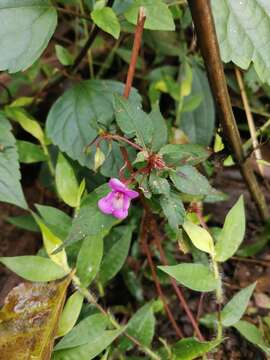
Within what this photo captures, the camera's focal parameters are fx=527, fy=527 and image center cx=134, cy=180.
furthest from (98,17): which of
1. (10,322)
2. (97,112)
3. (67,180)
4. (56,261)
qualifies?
(10,322)

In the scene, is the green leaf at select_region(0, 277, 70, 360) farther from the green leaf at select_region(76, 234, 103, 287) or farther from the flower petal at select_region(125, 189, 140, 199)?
the flower petal at select_region(125, 189, 140, 199)

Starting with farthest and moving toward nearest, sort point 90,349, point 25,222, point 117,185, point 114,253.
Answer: point 25,222 < point 114,253 < point 90,349 < point 117,185

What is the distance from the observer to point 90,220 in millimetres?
1039

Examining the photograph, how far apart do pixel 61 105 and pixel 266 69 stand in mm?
544

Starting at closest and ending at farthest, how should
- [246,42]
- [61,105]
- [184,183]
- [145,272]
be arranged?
[184,183] → [246,42] → [61,105] → [145,272]

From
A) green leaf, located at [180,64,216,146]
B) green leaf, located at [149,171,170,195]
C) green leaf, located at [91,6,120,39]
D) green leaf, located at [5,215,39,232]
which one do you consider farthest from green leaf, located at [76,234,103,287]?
green leaf, located at [180,64,216,146]

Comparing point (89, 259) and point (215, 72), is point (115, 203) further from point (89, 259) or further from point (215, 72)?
point (215, 72)

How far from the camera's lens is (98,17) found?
1.13 meters

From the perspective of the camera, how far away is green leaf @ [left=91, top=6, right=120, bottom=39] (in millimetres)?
1118

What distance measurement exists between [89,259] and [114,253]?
18 centimetres

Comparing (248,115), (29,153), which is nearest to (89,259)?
(29,153)

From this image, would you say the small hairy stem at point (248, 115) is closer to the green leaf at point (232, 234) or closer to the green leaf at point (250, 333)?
the green leaf at point (232, 234)

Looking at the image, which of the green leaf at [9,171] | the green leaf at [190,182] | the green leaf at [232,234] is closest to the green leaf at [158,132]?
the green leaf at [190,182]

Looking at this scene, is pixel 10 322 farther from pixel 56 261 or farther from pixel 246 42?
pixel 246 42
